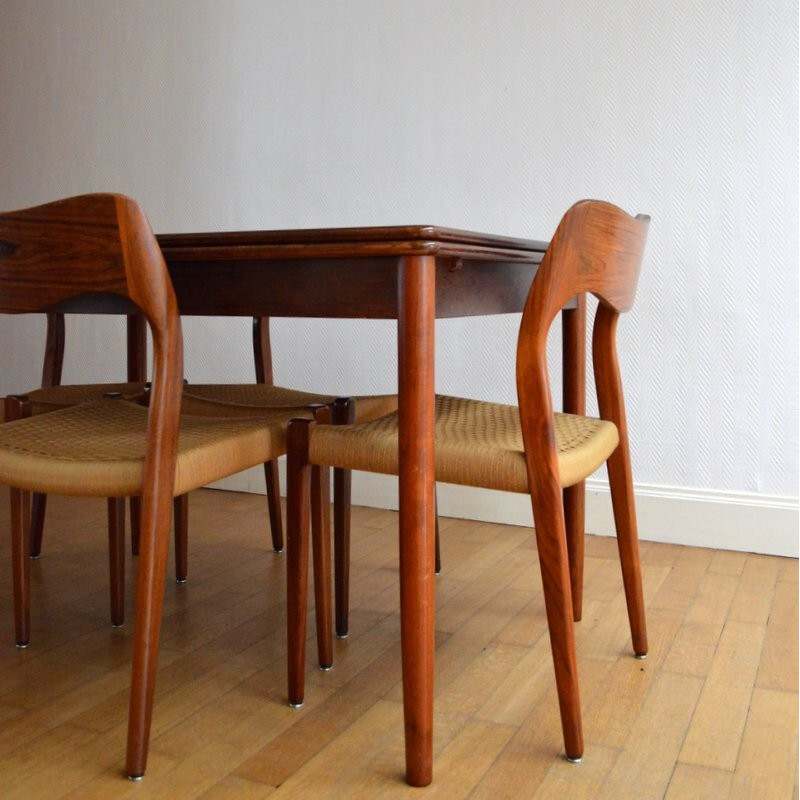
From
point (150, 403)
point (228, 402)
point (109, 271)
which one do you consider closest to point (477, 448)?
point (150, 403)

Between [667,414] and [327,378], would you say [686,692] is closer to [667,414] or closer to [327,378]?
[667,414]

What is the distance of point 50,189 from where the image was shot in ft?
11.5

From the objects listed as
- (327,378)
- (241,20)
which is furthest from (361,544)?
(241,20)

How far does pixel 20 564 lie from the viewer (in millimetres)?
1821

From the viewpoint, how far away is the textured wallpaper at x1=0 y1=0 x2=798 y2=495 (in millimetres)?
2475

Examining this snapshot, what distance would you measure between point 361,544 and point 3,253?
1375 mm

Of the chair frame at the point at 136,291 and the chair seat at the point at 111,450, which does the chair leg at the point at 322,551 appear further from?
the chair frame at the point at 136,291

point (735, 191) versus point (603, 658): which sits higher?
point (735, 191)

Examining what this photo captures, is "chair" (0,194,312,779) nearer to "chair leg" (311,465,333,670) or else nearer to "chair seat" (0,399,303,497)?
"chair seat" (0,399,303,497)

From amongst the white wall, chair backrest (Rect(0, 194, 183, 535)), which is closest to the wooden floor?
chair backrest (Rect(0, 194, 183, 535))

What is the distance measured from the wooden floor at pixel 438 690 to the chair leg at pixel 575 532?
0.06m

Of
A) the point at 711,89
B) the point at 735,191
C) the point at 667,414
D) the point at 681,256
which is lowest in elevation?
the point at 667,414

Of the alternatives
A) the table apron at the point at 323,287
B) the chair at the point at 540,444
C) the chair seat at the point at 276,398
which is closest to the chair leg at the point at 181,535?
the chair seat at the point at 276,398

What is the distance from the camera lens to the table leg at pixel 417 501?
1.34m
